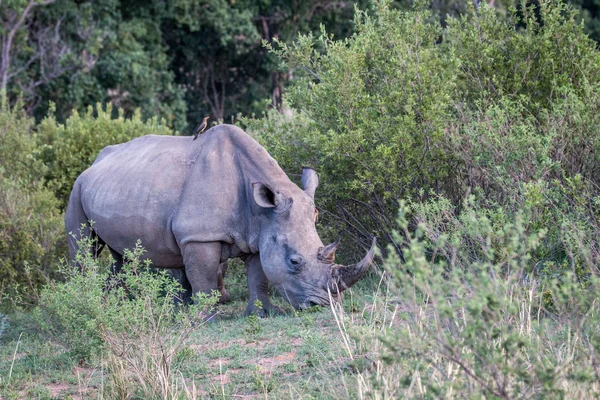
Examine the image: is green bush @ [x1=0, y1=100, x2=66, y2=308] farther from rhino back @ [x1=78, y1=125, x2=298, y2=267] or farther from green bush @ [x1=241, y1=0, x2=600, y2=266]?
green bush @ [x1=241, y1=0, x2=600, y2=266]

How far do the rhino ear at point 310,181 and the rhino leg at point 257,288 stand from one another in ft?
2.71

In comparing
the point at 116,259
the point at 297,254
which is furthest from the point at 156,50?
the point at 297,254

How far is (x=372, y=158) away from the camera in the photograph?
9.32 meters

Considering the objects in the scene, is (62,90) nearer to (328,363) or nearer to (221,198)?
(221,198)

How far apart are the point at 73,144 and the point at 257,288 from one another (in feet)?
19.9

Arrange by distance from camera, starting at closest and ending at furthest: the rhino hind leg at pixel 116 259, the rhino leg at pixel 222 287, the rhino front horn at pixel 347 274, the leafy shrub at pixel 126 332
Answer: the leafy shrub at pixel 126 332
the rhino front horn at pixel 347 274
the rhino leg at pixel 222 287
the rhino hind leg at pixel 116 259

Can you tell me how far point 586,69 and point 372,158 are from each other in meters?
2.70

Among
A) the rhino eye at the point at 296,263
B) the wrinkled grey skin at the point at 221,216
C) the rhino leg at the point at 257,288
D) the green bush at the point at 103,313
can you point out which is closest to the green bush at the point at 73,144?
the wrinkled grey skin at the point at 221,216

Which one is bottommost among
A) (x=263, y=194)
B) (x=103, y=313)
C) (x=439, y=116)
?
(x=103, y=313)

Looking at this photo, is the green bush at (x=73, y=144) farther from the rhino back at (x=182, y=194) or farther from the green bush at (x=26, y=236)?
the rhino back at (x=182, y=194)

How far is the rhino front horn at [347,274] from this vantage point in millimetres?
8258

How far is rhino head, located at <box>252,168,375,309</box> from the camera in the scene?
833 cm

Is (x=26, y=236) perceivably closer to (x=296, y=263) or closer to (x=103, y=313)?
(x=296, y=263)

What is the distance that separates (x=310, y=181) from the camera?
9.04m
